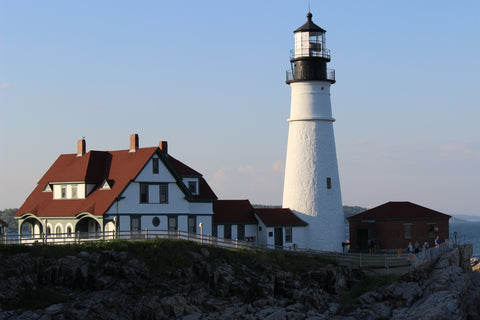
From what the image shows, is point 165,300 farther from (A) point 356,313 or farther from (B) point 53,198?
(B) point 53,198

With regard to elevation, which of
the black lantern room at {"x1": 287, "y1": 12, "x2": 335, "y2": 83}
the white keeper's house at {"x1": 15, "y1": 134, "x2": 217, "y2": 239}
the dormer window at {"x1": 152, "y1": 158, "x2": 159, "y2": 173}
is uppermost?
the black lantern room at {"x1": 287, "y1": 12, "x2": 335, "y2": 83}

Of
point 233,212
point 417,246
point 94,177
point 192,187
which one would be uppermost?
point 94,177

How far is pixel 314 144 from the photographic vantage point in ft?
152

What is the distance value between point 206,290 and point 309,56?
18861 millimetres

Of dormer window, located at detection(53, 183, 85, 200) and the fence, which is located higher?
dormer window, located at detection(53, 183, 85, 200)

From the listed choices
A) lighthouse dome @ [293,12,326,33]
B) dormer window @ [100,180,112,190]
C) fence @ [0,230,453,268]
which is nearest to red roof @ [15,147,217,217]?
dormer window @ [100,180,112,190]

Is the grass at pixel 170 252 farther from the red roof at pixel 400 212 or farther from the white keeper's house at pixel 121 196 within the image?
the red roof at pixel 400 212

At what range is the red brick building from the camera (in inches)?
1826

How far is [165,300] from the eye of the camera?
31.8 metres

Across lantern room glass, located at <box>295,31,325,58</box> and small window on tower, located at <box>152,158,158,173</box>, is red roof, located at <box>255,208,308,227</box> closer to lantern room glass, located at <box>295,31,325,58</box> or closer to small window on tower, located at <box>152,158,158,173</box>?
small window on tower, located at <box>152,158,158,173</box>

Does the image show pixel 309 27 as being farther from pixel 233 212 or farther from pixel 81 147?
pixel 81 147

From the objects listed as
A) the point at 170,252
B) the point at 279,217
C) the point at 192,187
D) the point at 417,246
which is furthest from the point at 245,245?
the point at 417,246

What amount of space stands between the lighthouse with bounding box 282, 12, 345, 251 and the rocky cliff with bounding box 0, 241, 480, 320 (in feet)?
25.2

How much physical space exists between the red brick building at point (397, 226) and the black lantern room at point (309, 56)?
937cm
